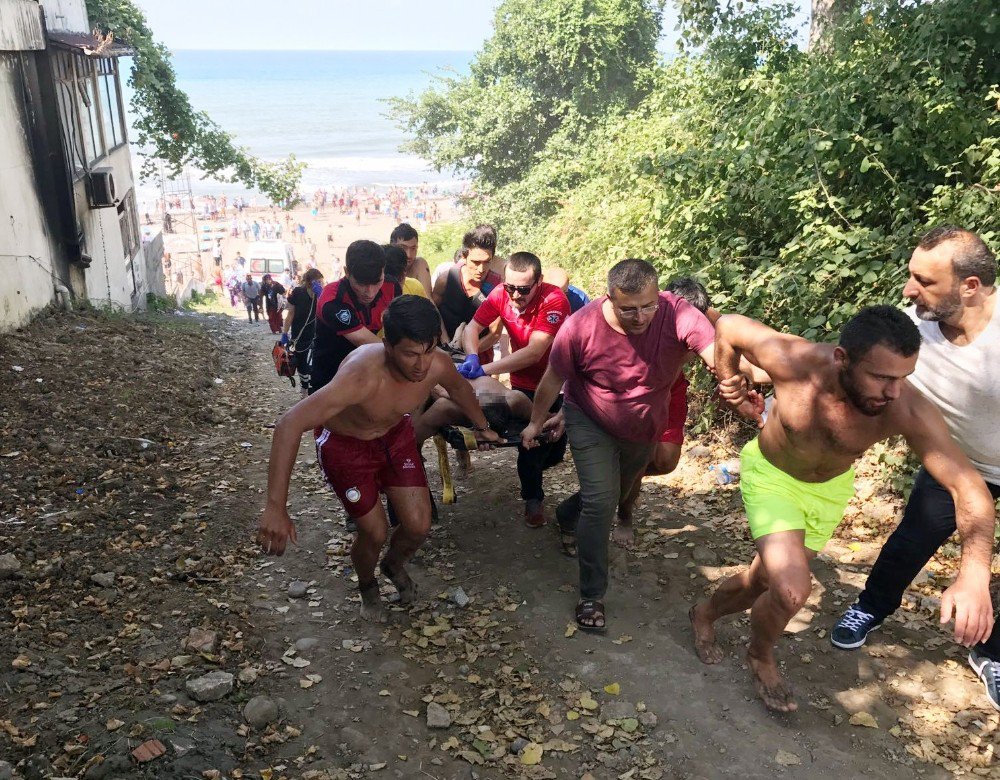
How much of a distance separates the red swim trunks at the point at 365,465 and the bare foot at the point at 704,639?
1499mm

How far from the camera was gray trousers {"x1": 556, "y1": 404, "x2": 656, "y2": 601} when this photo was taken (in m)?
4.18

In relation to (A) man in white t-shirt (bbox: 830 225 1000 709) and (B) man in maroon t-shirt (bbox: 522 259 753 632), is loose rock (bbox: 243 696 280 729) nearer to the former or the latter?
(B) man in maroon t-shirt (bbox: 522 259 753 632)

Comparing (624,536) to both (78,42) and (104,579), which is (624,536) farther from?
(78,42)

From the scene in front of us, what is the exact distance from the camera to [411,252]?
20.8 ft

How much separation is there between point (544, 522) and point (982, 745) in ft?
9.08

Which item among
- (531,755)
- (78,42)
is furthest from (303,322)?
(78,42)

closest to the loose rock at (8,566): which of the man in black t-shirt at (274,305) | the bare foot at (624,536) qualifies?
the bare foot at (624,536)

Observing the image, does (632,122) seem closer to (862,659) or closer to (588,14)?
(862,659)

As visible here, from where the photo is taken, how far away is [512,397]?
5090 millimetres

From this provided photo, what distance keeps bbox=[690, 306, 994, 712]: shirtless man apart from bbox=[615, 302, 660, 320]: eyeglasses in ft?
1.01

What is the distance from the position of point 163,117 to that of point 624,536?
18.8m

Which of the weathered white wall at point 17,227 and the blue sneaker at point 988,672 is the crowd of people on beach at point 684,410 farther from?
the weathered white wall at point 17,227

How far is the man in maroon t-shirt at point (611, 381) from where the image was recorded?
3.98m

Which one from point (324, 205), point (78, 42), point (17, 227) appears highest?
point (78, 42)
